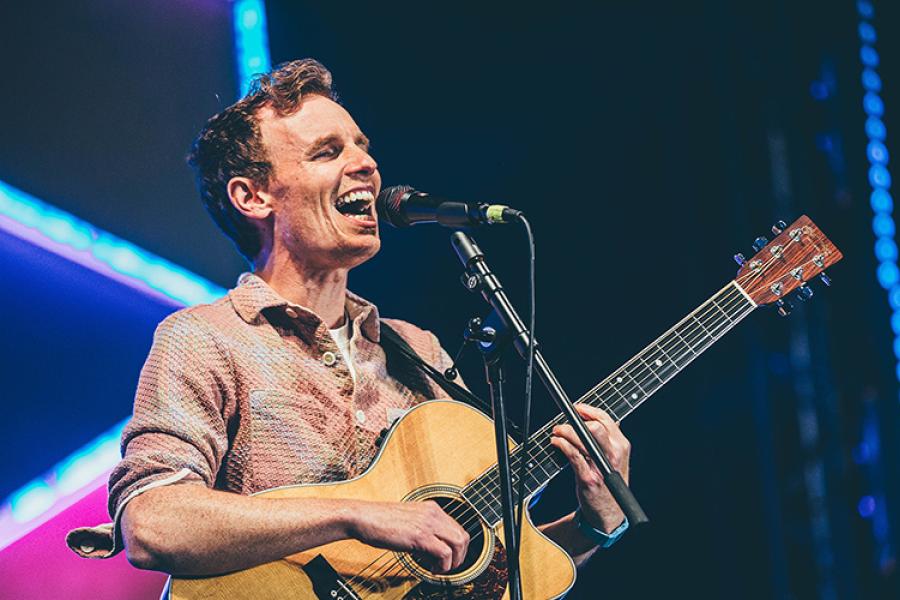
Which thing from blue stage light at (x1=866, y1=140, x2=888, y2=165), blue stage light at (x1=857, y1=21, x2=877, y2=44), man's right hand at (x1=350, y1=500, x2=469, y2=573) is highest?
blue stage light at (x1=857, y1=21, x2=877, y2=44)

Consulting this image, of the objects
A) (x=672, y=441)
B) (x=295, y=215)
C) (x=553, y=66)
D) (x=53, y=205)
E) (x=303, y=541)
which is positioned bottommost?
(x=303, y=541)

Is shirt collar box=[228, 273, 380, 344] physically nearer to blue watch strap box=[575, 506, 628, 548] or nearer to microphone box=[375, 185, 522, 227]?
microphone box=[375, 185, 522, 227]

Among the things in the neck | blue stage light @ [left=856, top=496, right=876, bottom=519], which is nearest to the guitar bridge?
the neck

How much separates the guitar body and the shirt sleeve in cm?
21

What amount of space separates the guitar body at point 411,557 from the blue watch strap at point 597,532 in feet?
0.47

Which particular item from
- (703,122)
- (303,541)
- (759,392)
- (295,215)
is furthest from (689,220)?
(303,541)

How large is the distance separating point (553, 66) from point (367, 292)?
1259 mm

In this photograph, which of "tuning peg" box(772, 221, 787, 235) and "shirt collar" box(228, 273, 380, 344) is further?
"tuning peg" box(772, 221, 787, 235)

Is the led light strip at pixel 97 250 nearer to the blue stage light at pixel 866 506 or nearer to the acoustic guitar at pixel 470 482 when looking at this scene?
the acoustic guitar at pixel 470 482

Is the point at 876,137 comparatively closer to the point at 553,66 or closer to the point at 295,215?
the point at 553,66

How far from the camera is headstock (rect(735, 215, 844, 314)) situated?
2748 mm

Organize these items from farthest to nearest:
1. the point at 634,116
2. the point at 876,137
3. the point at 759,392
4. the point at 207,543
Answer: the point at 876,137
the point at 634,116
the point at 759,392
the point at 207,543

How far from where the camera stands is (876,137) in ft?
13.9

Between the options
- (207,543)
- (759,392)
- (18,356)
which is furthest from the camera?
(759,392)
